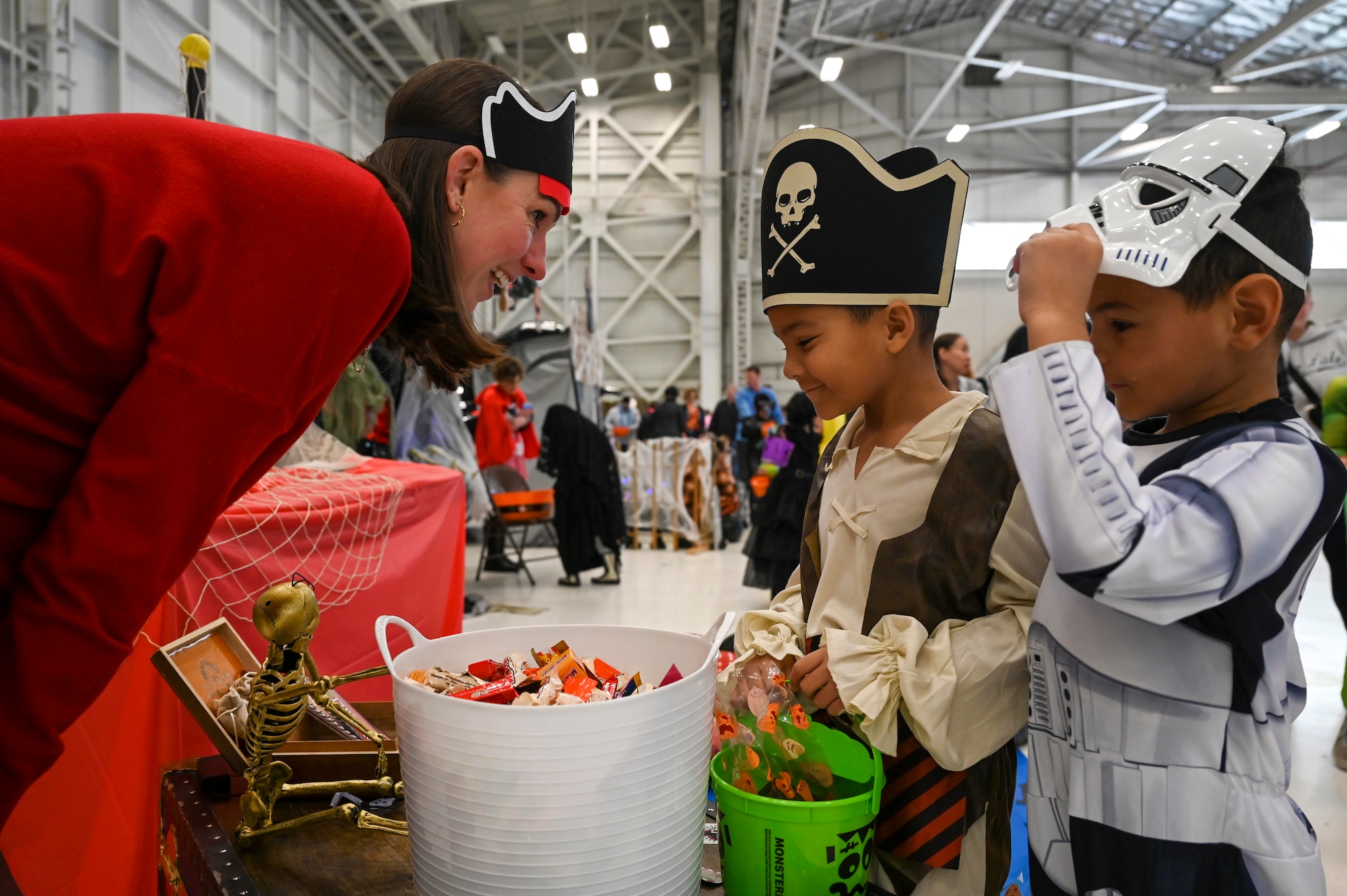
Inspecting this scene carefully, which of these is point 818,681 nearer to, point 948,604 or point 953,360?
point 948,604

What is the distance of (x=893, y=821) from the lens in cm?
102

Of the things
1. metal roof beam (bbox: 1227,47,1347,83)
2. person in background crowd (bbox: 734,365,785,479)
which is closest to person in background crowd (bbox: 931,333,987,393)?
person in background crowd (bbox: 734,365,785,479)

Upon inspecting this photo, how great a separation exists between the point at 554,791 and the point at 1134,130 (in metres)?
16.6

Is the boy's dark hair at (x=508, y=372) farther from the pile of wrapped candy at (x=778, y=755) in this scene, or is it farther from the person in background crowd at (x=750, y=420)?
the pile of wrapped candy at (x=778, y=755)

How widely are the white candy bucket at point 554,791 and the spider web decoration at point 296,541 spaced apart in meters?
1.37

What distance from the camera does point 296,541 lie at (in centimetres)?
217

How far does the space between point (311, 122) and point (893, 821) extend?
11.8 metres

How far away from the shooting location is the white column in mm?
14797

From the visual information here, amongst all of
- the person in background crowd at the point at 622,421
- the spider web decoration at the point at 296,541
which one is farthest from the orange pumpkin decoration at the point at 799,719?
the person in background crowd at the point at 622,421

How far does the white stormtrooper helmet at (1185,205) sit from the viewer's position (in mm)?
797

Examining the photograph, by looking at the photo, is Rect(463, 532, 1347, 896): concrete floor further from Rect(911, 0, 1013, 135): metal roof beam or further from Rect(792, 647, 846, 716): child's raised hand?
Rect(911, 0, 1013, 135): metal roof beam

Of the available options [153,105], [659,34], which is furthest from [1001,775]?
[659,34]

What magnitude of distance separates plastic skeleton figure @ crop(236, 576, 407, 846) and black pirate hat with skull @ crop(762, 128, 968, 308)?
0.73 metres

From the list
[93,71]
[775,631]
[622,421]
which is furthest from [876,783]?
[622,421]
